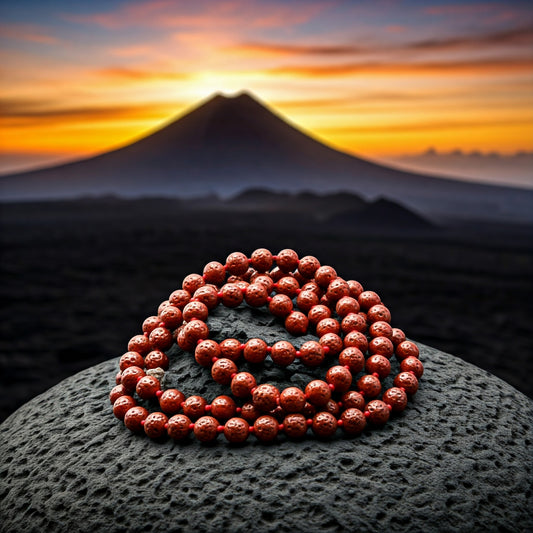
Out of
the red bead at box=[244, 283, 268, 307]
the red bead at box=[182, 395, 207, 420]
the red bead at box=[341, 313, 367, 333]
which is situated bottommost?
the red bead at box=[182, 395, 207, 420]

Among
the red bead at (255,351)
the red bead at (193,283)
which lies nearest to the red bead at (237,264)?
the red bead at (193,283)

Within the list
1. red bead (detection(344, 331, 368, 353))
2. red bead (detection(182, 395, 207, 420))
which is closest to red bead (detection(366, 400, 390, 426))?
red bead (detection(344, 331, 368, 353))

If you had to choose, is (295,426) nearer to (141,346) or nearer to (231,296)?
(231,296)

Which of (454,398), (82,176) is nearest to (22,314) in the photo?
(454,398)

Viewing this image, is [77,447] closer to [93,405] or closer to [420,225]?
[93,405]

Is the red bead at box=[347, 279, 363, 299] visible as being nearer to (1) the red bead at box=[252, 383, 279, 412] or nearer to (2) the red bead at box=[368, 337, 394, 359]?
(2) the red bead at box=[368, 337, 394, 359]

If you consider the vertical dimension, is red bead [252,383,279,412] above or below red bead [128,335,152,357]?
below

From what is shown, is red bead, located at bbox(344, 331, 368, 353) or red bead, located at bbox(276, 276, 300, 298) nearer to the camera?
red bead, located at bbox(344, 331, 368, 353)

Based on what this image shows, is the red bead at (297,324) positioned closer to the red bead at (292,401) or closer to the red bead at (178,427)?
the red bead at (292,401)
